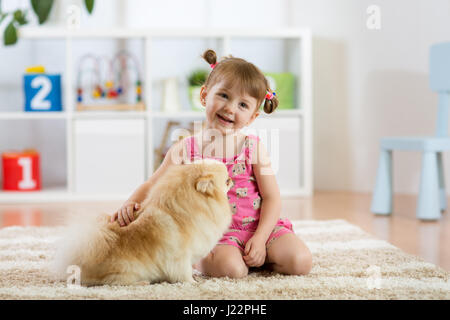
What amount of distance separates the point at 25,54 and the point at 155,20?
741 mm

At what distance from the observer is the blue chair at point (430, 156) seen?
205cm

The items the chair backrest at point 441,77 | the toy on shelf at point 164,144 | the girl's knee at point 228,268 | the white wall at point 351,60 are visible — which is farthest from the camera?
the toy on shelf at point 164,144

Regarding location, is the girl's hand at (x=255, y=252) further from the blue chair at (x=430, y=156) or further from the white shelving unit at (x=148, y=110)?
the white shelving unit at (x=148, y=110)

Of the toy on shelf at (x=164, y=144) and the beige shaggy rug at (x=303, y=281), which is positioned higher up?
the toy on shelf at (x=164, y=144)

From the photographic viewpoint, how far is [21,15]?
9.49 feet

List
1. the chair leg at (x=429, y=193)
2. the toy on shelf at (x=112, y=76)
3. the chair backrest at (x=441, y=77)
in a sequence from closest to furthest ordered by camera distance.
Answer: the chair leg at (x=429, y=193), the chair backrest at (x=441, y=77), the toy on shelf at (x=112, y=76)

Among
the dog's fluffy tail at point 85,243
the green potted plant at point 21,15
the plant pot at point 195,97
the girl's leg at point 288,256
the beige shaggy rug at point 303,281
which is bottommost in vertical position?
the beige shaggy rug at point 303,281

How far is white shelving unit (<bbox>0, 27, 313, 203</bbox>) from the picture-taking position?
2713 millimetres

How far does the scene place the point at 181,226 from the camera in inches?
40.3

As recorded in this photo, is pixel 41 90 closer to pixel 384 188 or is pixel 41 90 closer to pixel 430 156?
pixel 384 188

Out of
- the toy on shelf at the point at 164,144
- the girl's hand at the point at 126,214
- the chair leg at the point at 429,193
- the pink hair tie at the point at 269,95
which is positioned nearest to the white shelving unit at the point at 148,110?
the toy on shelf at the point at 164,144

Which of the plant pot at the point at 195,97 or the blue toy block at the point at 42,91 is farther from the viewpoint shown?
the plant pot at the point at 195,97

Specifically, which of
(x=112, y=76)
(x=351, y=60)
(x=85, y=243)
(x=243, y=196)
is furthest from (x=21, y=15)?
(x=85, y=243)
